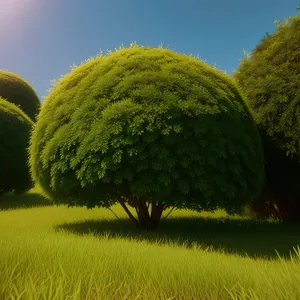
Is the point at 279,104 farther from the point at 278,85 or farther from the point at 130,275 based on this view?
the point at 130,275

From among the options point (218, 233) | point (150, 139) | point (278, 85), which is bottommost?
point (218, 233)

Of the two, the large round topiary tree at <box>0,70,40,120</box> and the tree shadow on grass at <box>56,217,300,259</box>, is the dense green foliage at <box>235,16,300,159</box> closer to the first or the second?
the tree shadow on grass at <box>56,217,300,259</box>

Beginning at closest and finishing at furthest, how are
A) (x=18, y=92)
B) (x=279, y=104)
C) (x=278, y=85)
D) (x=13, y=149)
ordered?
(x=279, y=104) → (x=278, y=85) → (x=13, y=149) → (x=18, y=92)

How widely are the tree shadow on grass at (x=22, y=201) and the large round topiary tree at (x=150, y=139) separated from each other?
22.8ft

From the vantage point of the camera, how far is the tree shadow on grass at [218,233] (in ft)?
26.3

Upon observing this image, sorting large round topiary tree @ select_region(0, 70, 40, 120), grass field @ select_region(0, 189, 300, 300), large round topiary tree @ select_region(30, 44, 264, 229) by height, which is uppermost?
large round topiary tree @ select_region(0, 70, 40, 120)

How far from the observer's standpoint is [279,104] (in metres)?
10.6

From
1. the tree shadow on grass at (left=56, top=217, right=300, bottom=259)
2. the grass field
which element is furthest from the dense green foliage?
the grass field

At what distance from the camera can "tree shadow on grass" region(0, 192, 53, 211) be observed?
16.9 metres

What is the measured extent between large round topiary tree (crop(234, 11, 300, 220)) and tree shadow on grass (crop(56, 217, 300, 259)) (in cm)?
113

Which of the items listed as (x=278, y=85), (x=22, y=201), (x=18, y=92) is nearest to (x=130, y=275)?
(x=278, y=85)

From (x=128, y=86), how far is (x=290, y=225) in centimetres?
625

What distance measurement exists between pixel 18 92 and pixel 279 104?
19.5 meters

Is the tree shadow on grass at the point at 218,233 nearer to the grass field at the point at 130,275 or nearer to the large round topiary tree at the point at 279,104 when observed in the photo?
the grass field at the point at 130,275
